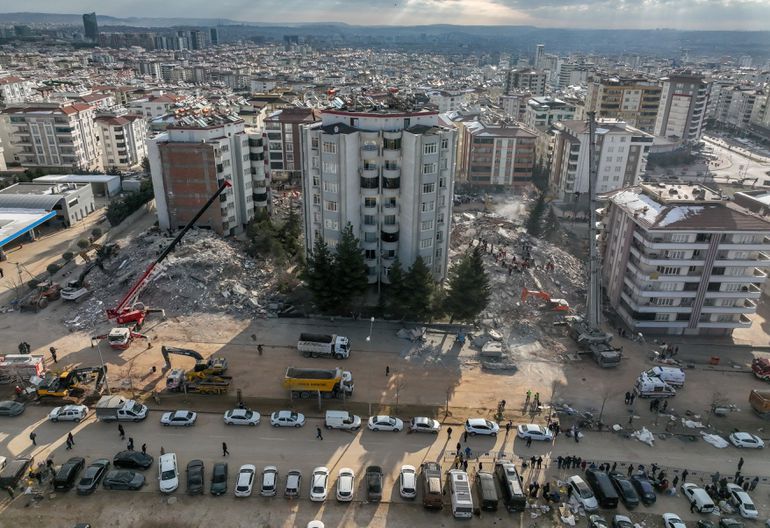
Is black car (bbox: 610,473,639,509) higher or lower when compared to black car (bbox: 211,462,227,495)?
lower

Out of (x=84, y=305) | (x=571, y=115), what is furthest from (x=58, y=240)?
(x=571, y=115)

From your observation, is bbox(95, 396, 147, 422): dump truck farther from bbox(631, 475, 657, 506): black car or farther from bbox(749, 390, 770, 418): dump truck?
bbox(749, 390, 770, 418): dump truck

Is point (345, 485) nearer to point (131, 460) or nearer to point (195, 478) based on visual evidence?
point (195, 478)

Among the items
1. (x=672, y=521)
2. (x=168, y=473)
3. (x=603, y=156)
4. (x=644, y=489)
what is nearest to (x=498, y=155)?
(x=603, y=156)

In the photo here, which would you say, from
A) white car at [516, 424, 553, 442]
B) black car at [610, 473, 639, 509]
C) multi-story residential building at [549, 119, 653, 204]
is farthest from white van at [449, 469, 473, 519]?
multi-story residential building at [549, 119, 653, 204]

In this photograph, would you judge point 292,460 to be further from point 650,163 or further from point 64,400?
point 650,163

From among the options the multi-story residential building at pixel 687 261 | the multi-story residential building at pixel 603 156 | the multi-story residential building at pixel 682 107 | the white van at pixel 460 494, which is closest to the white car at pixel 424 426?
the white van at pixel 460 494
